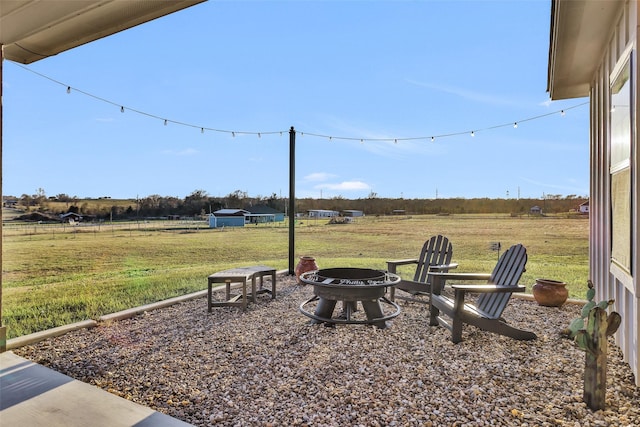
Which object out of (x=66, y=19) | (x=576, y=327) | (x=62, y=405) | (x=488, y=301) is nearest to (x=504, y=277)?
(x=488, y=301)

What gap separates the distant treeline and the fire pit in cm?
246

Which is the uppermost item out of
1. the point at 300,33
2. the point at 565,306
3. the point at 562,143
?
the point at 300,33

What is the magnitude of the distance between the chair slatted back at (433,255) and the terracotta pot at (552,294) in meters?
1.05

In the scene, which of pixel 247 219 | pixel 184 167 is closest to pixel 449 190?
pixel 247 219

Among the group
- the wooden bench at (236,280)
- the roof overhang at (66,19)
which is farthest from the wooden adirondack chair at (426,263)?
the roof overhang at (66,19)

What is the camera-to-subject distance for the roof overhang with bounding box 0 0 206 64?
2.05 metres

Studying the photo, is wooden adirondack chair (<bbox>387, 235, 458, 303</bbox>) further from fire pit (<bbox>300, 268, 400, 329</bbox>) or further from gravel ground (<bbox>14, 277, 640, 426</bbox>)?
fire pit (<bbox>300, 268, 400, 329</bbox>)

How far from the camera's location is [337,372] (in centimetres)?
213

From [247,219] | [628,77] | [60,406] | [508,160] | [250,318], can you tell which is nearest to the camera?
[60,406]

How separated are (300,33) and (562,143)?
392 cm

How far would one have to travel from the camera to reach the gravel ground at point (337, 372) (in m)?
1.69

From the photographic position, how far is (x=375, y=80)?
20.4 feet

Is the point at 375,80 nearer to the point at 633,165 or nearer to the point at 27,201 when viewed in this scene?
the point at 633,165

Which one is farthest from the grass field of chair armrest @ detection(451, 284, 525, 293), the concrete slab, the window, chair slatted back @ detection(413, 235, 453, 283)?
the window
